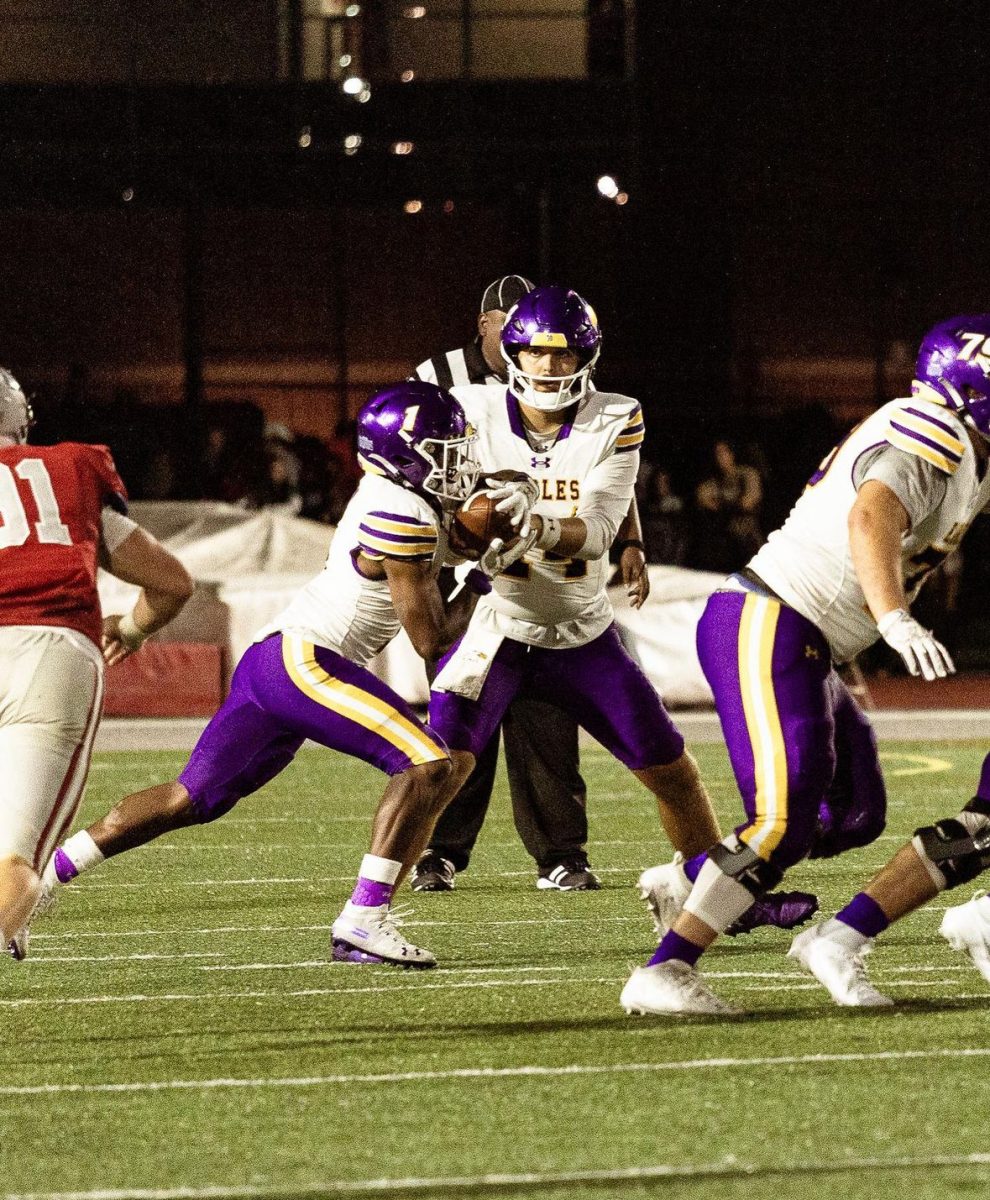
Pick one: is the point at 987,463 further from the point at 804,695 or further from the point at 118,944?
the point at 118,944

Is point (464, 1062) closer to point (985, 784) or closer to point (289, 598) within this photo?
point (985, 784)

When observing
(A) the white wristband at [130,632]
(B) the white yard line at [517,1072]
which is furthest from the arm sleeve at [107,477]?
(B) the white yard line at [517,1072]

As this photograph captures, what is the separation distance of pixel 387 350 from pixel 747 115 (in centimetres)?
454

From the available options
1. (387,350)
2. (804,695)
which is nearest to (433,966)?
(804,695)

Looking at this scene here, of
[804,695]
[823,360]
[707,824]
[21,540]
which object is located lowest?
[823,360]

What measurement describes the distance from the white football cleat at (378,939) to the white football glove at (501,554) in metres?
0.92

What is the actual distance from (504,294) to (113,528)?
8.78ft

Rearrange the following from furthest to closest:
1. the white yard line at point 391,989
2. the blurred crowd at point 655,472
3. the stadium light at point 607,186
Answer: the stadium light at point 607,186 < the blurred crowd at point 655,472 < the white yard line at point 391,989

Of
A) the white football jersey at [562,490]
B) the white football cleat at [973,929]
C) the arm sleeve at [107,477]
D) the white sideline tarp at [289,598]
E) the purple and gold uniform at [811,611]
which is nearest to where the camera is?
the arm sleeve at [107,477]

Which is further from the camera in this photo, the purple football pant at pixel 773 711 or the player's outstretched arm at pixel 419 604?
the player's outstretched arm at pixel 419 604

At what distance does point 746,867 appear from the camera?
15.6 ft

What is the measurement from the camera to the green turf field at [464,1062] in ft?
12.1

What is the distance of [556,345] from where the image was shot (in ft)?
19.8

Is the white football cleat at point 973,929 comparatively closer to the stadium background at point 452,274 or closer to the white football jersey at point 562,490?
the stadium background at point 452,274
